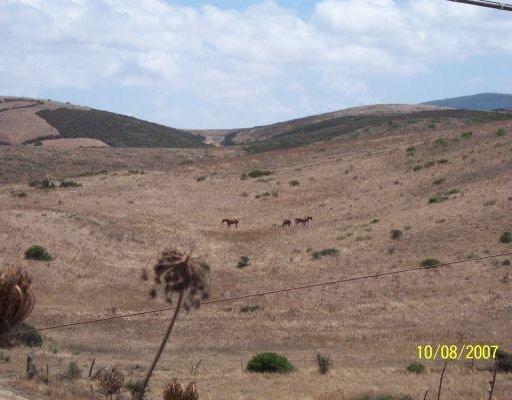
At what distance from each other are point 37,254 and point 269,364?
63.0 ft

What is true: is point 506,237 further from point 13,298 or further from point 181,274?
point 13,298

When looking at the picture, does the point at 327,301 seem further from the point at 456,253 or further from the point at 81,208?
the point at 81,208

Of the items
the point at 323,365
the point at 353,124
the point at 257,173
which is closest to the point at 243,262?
the point at 323,365

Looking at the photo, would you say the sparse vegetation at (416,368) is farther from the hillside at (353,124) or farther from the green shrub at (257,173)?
the hillside at (353,124)

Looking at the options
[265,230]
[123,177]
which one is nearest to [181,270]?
[265,230]

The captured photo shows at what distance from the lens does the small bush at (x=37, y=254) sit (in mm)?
38094

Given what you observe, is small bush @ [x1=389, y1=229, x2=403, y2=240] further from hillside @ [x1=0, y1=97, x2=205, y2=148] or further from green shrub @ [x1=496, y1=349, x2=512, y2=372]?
hillside @ [x1=0, y1=97, x2=205, y2=148]

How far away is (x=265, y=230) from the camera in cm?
5312

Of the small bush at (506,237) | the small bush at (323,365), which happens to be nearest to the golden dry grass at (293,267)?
the small bush at (323,365)

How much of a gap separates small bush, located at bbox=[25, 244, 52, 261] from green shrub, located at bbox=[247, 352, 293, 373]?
18.2 m

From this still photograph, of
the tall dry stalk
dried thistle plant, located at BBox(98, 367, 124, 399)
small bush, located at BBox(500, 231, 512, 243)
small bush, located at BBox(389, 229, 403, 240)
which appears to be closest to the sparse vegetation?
dried thistle plant, located at BBox(98, 367, 124, 399)

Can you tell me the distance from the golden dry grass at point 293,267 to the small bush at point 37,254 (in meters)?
0.64

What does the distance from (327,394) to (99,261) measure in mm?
23684

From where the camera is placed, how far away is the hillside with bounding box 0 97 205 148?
123000 mm
